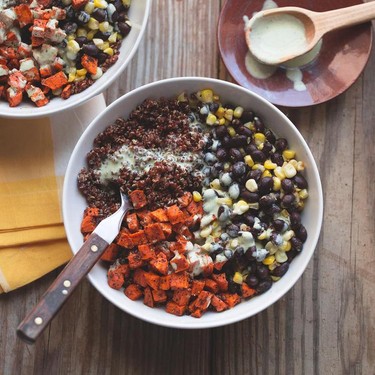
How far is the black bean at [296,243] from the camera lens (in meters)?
1.79

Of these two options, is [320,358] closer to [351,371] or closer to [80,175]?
[351,371]

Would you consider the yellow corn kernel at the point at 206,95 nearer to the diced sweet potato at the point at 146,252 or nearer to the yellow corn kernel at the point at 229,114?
the yellow corn kernel at the point at 229,114

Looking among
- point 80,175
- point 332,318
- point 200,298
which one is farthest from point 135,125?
point 332,318

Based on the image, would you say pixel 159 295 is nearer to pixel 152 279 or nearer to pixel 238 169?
pixel 152 279

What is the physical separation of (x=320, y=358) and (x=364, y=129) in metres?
0.77

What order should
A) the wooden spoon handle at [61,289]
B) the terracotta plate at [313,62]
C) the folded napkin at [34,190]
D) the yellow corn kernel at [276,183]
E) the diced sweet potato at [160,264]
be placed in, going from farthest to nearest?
1. the terracotta plate at [313,62]
2. the folded napkin at [34,190]
3. the yellow corn kernel at [276,183]
4. the diced sweet potato at [160,264]
5. the wooden spoon handle at [61,289]

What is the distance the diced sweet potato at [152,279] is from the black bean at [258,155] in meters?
0.45

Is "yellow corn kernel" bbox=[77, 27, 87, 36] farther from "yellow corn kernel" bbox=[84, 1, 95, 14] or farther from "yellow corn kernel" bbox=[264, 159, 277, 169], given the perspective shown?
"yellow corn kernel" bbox=[264, 159, 277, 169]

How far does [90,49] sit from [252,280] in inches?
32.2

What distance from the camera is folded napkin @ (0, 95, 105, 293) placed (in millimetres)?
1924

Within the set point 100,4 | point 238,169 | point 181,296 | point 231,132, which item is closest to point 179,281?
point 181,296

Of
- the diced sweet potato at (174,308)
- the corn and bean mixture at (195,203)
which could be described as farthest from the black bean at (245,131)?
the diced sweet potato at (174,308)

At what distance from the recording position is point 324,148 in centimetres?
206

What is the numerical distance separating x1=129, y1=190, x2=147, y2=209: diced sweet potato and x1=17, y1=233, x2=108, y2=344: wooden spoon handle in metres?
0.15
